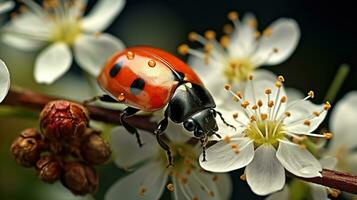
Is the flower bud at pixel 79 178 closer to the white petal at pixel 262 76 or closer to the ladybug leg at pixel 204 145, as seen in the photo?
the ladybug leg at pixel 204 145

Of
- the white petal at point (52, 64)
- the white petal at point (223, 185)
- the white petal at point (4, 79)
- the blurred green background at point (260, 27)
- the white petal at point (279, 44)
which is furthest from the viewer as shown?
the blurred green background at point (260, 27)

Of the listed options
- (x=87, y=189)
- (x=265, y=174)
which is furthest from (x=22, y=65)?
(x=265, y=174)

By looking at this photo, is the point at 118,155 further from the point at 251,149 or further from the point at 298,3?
the point at 298,3

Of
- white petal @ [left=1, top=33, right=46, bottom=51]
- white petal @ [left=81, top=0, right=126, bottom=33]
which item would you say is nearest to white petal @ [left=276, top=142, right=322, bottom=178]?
white petal @ [left=81, top=0, right=126, bottom=33]

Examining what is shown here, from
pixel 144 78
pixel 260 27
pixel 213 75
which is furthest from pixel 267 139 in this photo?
pixel 260 27

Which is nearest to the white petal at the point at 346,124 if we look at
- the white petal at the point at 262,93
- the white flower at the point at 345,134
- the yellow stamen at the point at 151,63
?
the white flower at the point at 345,134

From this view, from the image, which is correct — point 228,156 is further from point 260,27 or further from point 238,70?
point 260,27
